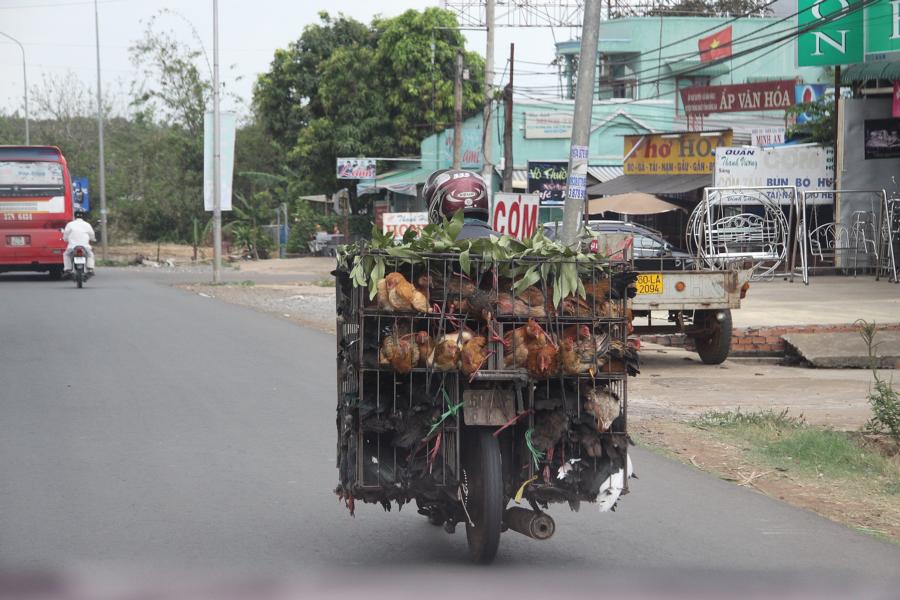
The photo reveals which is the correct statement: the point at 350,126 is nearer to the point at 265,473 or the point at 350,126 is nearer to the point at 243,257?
the point at 243,257

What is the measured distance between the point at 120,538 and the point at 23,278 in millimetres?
26465

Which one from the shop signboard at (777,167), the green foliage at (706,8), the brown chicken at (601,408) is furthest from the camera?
the green foliage at (706,8)

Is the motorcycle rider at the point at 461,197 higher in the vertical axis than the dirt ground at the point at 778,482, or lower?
higher

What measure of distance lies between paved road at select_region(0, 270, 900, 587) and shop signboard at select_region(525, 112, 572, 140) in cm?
3024

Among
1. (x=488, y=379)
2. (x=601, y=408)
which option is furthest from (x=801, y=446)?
(x=488, y=379)

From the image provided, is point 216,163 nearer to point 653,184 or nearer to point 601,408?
point 653,184

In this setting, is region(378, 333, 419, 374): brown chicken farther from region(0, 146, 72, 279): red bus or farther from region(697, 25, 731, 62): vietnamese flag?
region(697, 25, 731, 62): vietnamese flag

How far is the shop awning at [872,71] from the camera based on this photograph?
78.8 feet

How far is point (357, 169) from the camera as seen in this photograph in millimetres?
41031

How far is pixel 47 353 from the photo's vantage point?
43.2 feet

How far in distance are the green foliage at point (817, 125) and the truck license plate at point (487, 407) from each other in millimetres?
24486

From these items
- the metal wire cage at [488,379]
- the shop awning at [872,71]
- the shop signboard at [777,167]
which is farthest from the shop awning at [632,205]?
the metal wire cage at [488,379]

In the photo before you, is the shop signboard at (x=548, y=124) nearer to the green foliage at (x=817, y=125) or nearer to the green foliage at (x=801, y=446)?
the green foliage at (x=817, y=125)

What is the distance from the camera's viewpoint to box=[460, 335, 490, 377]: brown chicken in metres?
4.68
